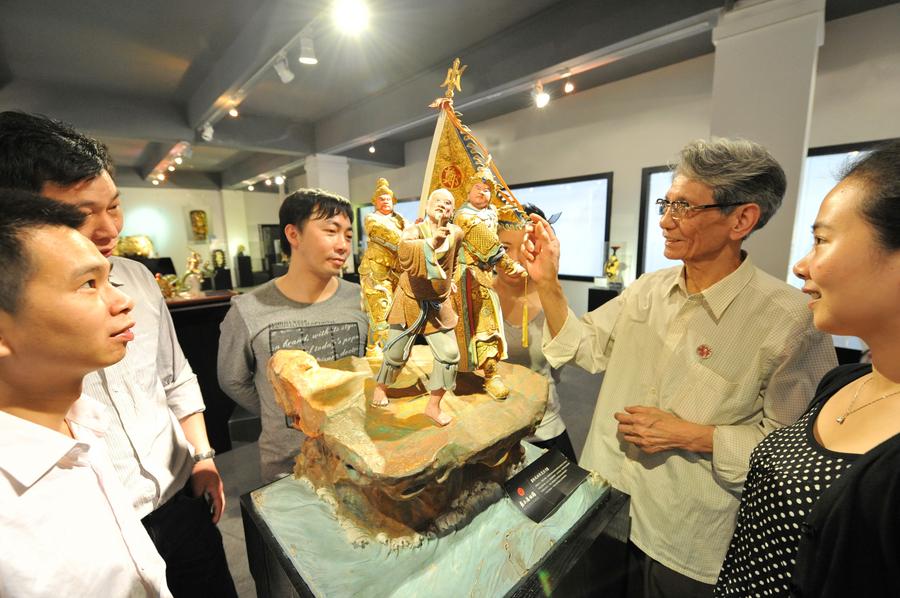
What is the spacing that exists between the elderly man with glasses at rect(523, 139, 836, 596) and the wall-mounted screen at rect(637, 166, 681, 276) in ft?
10.8

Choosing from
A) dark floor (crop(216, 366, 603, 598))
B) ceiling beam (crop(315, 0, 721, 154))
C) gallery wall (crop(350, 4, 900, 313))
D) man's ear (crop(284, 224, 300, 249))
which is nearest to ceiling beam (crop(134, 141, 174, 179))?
gallery wall (crop(350, 4, 900, 313))

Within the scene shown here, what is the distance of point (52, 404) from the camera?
2.99 ft

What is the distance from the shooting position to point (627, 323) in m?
1.72

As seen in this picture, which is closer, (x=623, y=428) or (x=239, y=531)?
(x=623, y=428)

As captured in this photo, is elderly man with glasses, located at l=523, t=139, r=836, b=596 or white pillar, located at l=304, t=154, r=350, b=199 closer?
elderly man with glasses, located at l=523, t=139, r=836, b=596

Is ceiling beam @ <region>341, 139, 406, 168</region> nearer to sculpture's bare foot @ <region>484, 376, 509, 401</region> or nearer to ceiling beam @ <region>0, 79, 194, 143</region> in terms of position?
ceiling beam @ <region>0, 79, 194, 143</region>

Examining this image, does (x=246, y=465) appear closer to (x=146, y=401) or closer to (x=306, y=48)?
(x=146, y=401)

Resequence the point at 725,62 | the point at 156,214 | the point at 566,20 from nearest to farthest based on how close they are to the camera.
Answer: the point at 725,62
the point at 566,20
the point at 156,214

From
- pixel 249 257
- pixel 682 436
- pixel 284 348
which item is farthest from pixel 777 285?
pixel 249 257

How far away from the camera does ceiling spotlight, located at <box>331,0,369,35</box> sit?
268 cm

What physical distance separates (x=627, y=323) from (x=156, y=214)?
1076 cm

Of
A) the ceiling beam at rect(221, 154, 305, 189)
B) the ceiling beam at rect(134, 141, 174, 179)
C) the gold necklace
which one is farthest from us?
the ceiling beam at rect(221, 154, 305, 189)

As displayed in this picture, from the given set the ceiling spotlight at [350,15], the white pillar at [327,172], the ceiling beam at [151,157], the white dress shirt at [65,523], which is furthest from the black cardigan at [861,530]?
the ceiling beam at [151,157]

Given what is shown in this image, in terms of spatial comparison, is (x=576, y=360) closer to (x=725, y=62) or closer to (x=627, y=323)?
(x=627, y=323)
